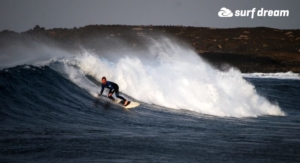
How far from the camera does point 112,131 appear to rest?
1193 centimetres

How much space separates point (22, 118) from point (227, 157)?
17.1ft

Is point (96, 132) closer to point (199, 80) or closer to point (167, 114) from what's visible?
point (167, 114)

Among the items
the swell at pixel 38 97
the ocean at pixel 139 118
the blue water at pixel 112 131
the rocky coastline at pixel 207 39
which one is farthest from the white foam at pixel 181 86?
the rocky coastline at pixel 207 39

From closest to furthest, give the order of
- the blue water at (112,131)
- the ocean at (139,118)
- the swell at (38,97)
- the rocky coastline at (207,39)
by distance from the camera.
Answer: the blue water at (112,131), the ocean at (139,118), the swell at (38,97), the rocky coastline at (207,39)

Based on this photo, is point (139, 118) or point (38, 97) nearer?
point (139, 118)

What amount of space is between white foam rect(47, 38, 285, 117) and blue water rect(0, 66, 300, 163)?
120cm

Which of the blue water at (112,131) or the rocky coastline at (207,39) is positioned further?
the rocky coastline at (207,39)

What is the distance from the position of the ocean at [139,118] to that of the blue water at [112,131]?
0.02m

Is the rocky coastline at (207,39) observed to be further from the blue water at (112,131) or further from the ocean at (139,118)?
the blue water at (112,131)

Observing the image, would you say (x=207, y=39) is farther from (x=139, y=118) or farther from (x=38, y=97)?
(x=139, y=118)

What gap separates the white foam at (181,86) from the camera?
1880 cm

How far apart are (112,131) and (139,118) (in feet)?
9.82

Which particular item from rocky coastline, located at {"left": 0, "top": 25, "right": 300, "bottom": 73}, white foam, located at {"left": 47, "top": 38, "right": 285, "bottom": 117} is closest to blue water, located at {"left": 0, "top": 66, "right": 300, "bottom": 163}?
white foam, located at {"left": 47, "top": 38, "right": 285, "bottom": 117}

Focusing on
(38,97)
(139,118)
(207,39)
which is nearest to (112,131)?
(139,118)
